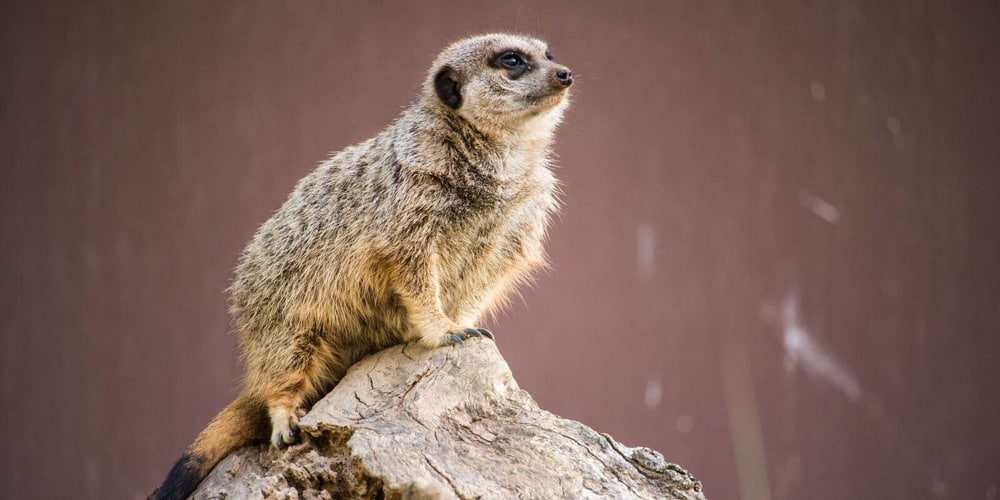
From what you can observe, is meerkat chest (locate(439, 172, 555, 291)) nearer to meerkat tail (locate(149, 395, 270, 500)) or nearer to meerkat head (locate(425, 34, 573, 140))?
meerkat head (locate(425, 34, 573, 140))

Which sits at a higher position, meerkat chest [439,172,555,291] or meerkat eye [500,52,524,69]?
meerkat eye [500,52,524,69]

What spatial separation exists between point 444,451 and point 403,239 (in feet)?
1.85

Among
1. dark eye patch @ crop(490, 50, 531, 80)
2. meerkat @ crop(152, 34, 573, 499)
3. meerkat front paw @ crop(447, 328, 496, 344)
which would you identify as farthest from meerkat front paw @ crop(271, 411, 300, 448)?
dark eye patch @ crop(490, 50, 531, 80)

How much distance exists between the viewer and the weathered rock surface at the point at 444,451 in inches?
74.8

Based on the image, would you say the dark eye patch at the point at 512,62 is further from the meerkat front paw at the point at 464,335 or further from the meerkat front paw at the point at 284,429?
the meerkat front paw at the point at 284,429

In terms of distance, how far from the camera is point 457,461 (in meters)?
1.95

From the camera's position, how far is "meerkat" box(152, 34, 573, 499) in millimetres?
2330

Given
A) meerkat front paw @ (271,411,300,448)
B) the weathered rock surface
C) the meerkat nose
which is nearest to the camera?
the weathered rock surface

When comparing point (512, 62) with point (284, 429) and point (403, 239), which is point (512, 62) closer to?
point (403, 239)

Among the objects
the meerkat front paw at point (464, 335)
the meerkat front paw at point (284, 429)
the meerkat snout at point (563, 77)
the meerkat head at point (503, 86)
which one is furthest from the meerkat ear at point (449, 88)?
the meerkat front paw at point (284, 429)

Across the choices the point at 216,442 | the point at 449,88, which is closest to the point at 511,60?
the point at 449,88

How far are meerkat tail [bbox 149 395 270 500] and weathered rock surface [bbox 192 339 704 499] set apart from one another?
35 mm

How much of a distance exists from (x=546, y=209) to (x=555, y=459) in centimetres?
77

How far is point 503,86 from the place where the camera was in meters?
2.41
